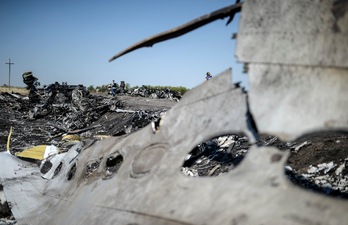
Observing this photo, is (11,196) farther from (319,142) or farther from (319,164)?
(319,142)

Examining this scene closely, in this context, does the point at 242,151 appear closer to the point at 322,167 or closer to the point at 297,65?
the point at 322,167

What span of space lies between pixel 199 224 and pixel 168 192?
31cm

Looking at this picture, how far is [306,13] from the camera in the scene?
4.40ft

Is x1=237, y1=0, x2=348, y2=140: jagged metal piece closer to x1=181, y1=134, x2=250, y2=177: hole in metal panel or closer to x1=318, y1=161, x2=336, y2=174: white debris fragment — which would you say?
x1=318, y1=161, x2=336, y2=174: white debris fragment

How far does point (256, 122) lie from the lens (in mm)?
1372

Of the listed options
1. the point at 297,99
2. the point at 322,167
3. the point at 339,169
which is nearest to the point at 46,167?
the point at 322,167

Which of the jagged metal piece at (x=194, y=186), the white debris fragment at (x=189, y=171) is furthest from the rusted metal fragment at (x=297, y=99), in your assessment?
the white debris fragment at (x=189, y=171)

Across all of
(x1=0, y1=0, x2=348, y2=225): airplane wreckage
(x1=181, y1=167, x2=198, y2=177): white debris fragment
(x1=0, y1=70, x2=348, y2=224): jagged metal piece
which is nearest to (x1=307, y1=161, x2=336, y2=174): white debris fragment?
(x1=181, y1=167, x2=198, y2=177): white debris fragment

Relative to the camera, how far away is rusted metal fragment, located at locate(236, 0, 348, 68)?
1242mm

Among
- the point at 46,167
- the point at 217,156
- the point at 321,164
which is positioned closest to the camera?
the point at 321,164

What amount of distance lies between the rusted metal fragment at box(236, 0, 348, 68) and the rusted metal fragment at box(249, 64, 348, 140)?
48 millimetres

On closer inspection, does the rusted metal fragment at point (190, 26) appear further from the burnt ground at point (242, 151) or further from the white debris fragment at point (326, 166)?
the white debris fragment at point (326, 166)

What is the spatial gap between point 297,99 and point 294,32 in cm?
32

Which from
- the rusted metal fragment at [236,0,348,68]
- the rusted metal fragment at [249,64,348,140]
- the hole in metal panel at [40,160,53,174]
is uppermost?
the rusted metal fragment at [236,0,348,68]
